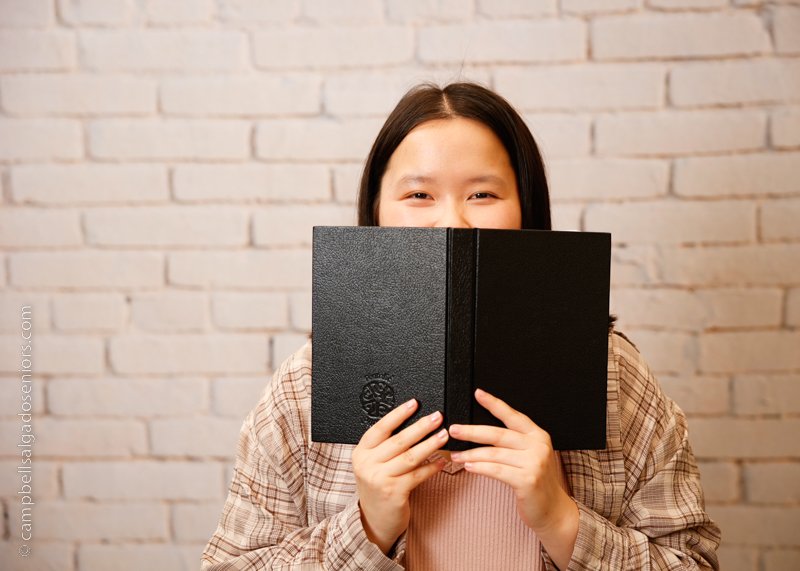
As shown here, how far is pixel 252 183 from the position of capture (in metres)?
1.34

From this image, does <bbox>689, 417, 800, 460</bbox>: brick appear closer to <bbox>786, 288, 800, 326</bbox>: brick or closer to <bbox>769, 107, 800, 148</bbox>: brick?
<bbox>786, 288, 800, 326</bbox>: brick

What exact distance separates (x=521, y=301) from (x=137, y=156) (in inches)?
35.6

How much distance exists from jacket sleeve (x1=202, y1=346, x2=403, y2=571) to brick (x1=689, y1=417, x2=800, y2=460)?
742mm

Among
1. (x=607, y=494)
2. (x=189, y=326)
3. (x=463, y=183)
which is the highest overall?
(x=463, y=183)

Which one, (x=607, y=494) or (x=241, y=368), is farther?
(x=241, y=368)

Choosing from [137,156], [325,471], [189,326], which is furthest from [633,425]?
[137,156]

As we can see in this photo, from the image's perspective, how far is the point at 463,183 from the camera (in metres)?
0.93

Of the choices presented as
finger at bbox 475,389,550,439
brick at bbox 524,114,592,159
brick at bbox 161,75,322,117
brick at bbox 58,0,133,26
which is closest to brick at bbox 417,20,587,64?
brick at bbox 524,114,592,159

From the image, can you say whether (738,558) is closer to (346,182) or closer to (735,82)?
(735,82)

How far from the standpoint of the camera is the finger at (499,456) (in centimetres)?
76

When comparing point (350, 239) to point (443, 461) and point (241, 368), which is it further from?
point (241, 368)

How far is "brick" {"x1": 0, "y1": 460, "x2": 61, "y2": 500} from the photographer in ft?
4.63

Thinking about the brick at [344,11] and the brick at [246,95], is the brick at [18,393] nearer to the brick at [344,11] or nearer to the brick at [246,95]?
the brick at [246,95]

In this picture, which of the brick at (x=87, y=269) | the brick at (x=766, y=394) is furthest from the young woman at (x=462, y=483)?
the brick at (x=87, y=269)
